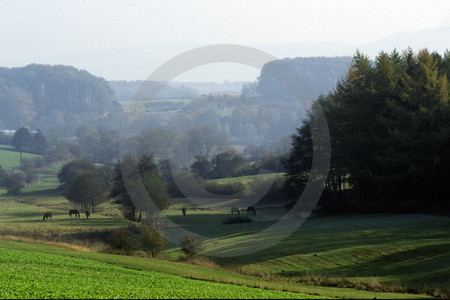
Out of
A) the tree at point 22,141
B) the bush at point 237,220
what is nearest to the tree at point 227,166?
the bush at point 237,220

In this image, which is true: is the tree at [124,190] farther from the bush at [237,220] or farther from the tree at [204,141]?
the tree at [204,141]

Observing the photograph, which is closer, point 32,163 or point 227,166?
point 227,166

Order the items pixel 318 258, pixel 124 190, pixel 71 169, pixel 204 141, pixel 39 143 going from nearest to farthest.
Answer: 1. pixel 318 258
2. pixel 124 190
3. pixel 71 169
4. pixel 204 141
5. pixel 39 143

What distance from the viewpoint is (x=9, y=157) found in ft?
563

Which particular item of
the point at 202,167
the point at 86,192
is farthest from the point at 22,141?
the point at 86,192

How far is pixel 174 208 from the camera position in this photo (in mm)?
79125

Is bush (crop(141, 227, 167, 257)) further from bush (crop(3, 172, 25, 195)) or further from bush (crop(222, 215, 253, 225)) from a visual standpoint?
bush (crop(3, 172, 25, 195))

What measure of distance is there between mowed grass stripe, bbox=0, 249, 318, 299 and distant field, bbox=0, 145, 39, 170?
132m

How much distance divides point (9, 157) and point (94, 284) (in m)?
158

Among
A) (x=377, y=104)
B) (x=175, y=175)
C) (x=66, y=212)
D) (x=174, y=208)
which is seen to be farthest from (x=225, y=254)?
(x=175, y=175)

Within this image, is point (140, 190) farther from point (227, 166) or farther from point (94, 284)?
point (227, 166)

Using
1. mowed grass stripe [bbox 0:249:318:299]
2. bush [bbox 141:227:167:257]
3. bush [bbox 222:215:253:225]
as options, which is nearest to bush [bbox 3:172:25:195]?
bush [bbox 222:215:253:225]

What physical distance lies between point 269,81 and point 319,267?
495 ft

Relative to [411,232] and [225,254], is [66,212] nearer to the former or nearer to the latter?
[225,254]
